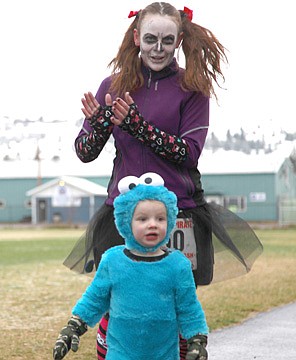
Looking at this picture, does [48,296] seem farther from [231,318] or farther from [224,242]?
[224,242]

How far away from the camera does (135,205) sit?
11.6 feet

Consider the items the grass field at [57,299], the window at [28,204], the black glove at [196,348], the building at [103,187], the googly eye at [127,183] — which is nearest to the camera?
the black glove at [196,348]

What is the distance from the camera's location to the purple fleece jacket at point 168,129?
384 cm

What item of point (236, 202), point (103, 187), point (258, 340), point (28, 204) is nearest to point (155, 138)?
point (258, 340)

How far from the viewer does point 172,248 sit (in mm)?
3846

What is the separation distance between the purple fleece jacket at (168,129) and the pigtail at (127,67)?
4 centimetres

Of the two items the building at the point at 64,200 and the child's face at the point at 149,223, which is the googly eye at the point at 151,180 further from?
the building at the point at 64,200

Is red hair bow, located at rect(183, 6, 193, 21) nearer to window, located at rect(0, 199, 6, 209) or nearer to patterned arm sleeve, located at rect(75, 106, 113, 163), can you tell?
patterned arm sleeve, located at rect(75, 106, 113, 163)

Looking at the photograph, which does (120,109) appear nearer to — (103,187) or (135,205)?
(135,205)

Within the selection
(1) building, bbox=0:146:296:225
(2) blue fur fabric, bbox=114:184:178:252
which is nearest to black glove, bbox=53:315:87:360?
(2) blue fur fabric, bbox=114:184:178:252

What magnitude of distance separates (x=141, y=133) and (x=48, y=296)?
23.1ft

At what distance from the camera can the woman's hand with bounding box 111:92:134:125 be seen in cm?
361

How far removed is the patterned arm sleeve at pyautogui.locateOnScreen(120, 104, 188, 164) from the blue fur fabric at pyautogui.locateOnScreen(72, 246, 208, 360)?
513 millimetres

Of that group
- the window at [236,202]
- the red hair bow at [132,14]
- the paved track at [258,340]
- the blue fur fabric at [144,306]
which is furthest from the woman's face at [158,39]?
the window at [236,202]
